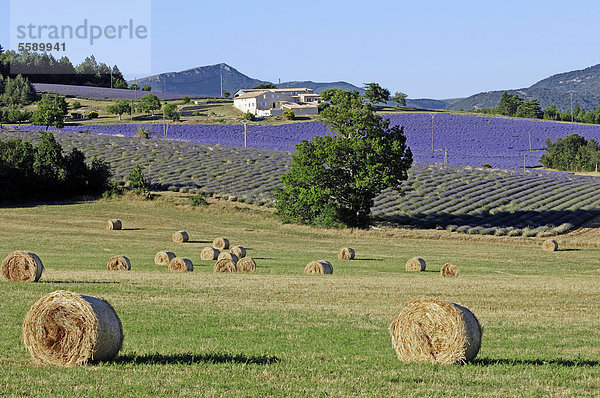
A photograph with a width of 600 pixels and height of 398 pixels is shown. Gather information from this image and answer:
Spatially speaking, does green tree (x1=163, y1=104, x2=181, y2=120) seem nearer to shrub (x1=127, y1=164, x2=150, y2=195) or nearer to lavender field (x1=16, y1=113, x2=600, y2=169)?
lavender field (x1=16, y1=113, x2=600, y2=169)

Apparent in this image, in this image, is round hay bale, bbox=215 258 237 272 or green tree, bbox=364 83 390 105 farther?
green tree, bbox=364 83 390 105

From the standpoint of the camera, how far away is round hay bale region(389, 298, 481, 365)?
484 inches

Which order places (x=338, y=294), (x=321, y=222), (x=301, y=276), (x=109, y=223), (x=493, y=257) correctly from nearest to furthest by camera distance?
(x=338, y=294) < (x=301, y=276) < (x=493, y=257) < (x=109, y=223) < (x=321, y=222)

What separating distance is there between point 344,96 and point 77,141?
44377 mm

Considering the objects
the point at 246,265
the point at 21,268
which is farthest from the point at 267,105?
the point at 21,268

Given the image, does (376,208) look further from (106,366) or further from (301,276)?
(106,366)

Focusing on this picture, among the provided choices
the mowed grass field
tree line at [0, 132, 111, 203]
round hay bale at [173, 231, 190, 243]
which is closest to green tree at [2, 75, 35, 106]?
tree line at [0, 132, 111, 203]

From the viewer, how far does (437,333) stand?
12422 mm

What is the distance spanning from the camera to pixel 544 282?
1154 inches

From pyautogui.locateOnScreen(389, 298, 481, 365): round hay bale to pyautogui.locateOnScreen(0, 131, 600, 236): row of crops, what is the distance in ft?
153

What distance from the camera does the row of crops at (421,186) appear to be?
6456 centimetres

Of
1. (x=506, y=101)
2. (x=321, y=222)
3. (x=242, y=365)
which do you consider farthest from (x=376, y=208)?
(x=506, y=101)

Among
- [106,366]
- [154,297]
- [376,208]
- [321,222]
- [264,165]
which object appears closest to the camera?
[106,366]

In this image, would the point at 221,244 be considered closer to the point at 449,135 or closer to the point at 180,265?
the point at 180,265
